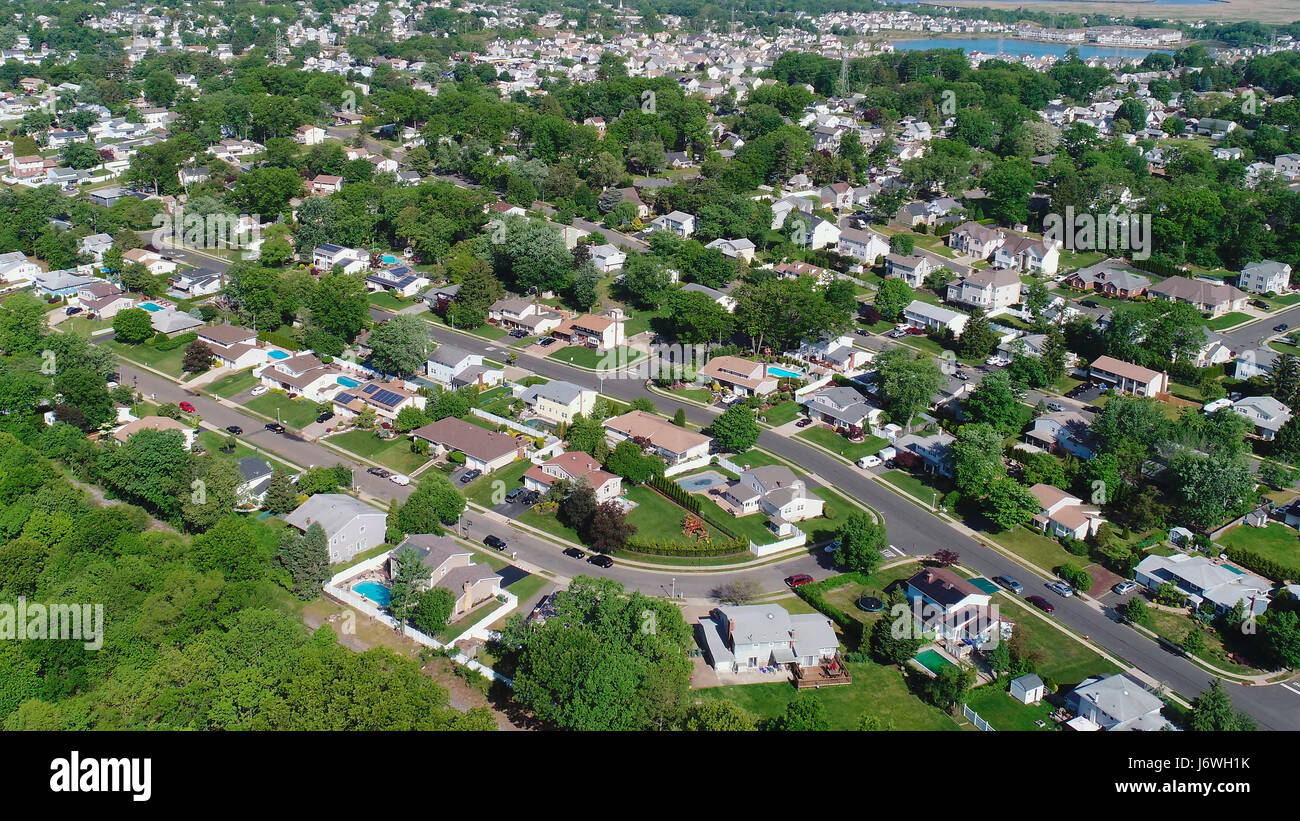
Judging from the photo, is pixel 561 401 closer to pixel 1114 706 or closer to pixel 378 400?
pixel 378 400

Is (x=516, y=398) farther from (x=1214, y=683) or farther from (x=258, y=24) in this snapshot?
(x=258, y=24)

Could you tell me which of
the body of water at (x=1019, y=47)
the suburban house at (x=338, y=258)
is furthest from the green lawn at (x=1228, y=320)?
the body of water at (x=1019, y=47)

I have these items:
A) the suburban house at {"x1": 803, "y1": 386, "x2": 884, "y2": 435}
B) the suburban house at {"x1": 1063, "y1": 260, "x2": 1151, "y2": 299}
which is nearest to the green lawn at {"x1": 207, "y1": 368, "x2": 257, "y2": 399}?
the suburban house at {"x1": 803, "y1": 386, "x2": 884, "y2": 435}

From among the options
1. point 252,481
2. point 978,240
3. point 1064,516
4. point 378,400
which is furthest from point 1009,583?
point 978,240

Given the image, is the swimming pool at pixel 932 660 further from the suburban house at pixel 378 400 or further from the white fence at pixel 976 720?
the suburban house at pixel 378 400

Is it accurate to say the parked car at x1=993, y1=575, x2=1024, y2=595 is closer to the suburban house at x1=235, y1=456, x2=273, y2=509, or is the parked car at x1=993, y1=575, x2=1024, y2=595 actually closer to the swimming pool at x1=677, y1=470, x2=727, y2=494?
the swimming pool at x1=677, y1=470, x2=727, y2=494

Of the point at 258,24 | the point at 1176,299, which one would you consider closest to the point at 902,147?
the point at 1176,299
